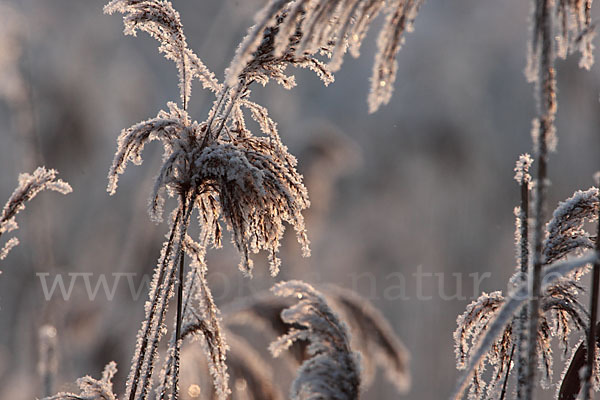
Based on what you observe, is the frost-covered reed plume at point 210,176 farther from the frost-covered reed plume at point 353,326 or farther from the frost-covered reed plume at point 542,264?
the frost-covered reed plume at point 542,264

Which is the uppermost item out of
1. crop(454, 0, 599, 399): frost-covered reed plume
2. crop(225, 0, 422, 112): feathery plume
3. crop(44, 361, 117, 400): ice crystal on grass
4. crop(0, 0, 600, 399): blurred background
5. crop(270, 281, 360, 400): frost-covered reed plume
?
crop(0, 0, 600, 399): blurred background

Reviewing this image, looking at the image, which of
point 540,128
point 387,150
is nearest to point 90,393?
point 540,128

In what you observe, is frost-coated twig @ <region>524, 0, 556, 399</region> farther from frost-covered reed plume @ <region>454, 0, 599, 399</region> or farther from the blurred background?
the blurred background

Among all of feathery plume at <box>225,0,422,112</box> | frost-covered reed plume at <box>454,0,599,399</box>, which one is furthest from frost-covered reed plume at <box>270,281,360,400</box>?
feathery plume at <box>225,0,422,112</box>

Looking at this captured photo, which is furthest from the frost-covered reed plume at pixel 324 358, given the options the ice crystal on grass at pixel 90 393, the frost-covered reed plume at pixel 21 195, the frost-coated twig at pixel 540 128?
the frost-covered reed plume at pixel 21 195

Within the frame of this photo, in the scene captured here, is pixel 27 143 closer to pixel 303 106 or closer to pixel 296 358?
pixel 296 358
